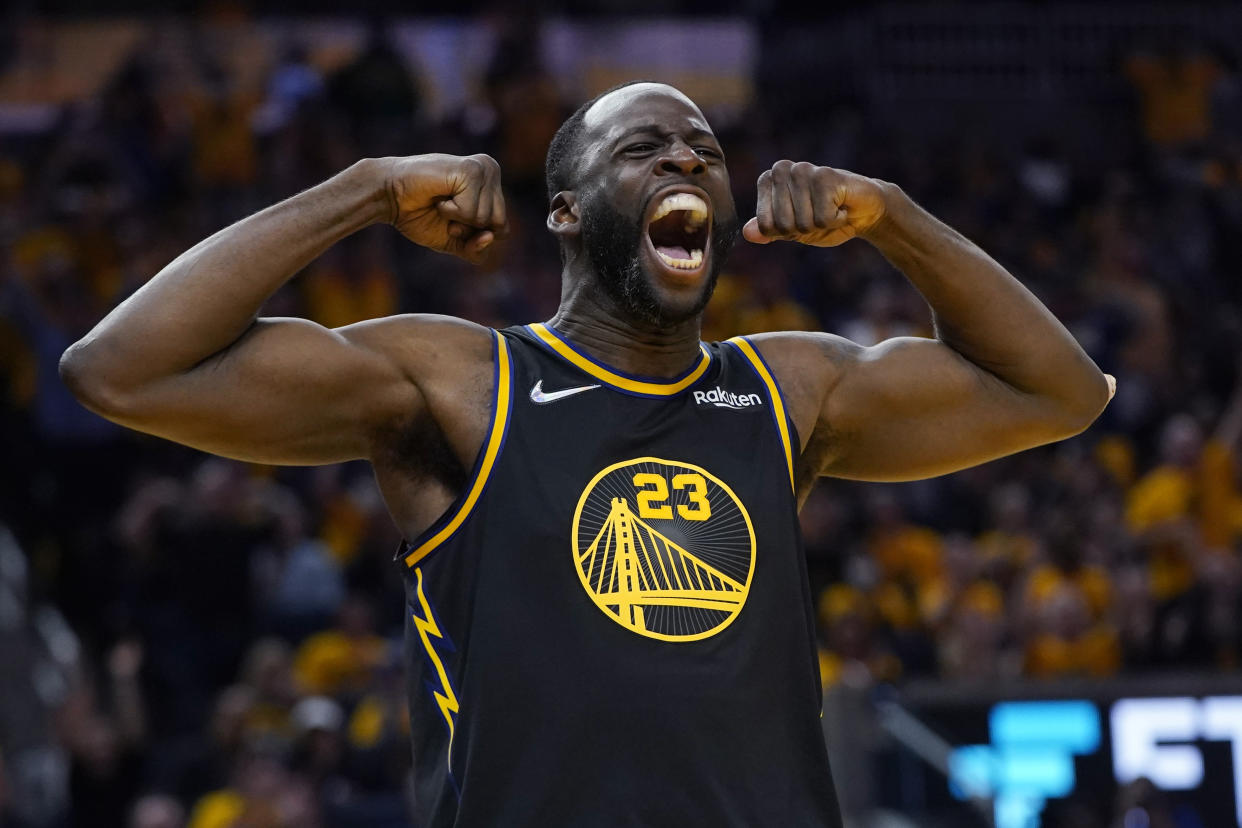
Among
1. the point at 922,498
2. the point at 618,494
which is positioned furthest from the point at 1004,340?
the point at 922,498

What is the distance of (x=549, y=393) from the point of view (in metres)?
3.21

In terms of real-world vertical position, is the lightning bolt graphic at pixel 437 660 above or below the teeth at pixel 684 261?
below

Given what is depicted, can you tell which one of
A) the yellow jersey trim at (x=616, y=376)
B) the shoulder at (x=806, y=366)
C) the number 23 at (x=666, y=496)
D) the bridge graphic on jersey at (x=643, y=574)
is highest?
the yellow jersey trim at (x=616, y=376)

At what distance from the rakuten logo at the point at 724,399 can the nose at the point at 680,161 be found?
0.40 meters

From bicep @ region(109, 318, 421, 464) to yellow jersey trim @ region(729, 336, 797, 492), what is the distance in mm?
666

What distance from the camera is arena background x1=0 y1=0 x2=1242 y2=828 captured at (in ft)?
26.8

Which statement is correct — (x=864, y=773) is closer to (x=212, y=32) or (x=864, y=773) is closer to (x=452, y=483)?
(x=452, y=483)

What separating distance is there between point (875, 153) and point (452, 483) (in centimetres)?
1186

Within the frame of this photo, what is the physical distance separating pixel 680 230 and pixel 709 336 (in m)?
7.70

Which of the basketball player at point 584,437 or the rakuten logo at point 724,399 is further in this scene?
the rakuten logo at point 724,399

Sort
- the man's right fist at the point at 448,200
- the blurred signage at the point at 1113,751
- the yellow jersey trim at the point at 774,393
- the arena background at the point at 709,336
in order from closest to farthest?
the man's right fist at the point at 448,200
the yellow jersey trim at the point at 774,393
the blurred signage at the point at 1113,751
the arena background at the point at 709,336

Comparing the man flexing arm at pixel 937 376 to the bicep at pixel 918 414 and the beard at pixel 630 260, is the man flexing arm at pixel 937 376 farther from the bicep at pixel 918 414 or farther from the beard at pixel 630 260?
the beard at pixel 630 260

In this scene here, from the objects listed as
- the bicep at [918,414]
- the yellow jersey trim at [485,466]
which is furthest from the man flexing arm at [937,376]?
the yellow jersey trim at [485,466]

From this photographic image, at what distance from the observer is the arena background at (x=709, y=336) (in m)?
8.16
